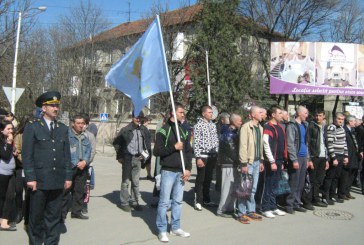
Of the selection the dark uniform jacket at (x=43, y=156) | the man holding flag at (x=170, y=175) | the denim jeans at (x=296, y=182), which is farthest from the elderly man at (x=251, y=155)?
the dark uniform jacket at (x=43, y=156)

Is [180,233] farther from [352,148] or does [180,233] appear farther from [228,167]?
[352,148]

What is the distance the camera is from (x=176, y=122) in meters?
5.74

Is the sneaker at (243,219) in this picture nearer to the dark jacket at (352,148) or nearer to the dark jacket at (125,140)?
the dark jacket at (125,140)

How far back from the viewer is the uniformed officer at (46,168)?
4570 millimetres

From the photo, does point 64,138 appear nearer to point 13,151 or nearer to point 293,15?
point 13,151

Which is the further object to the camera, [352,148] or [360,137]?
[360,137]

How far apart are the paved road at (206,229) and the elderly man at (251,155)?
25 cm

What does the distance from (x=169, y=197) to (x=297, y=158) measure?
2.96 meters

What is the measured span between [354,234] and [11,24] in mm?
15972

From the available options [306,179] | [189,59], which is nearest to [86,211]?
[306,179]

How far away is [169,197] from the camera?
5.79 m

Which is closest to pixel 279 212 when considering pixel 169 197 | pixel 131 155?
pixel 169 197

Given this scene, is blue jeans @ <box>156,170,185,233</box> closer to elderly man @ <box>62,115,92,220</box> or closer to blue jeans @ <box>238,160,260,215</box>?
blue jeans @ <box>238,160,260,215</box>

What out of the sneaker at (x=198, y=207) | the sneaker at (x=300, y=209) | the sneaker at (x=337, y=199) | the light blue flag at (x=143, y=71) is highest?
the light blue flag at (x=143, y=71)
